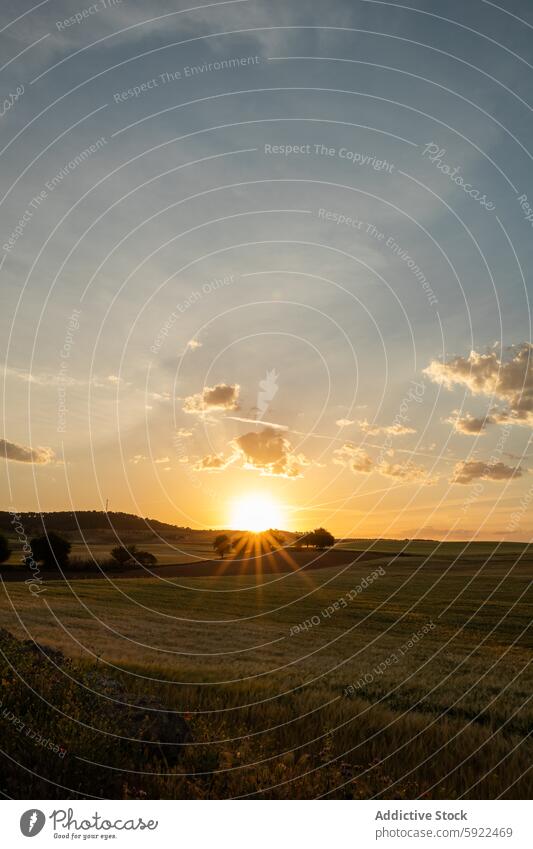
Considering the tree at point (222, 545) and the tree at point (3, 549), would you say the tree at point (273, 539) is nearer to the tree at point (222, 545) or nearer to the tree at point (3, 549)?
the tree at point (222, 545)

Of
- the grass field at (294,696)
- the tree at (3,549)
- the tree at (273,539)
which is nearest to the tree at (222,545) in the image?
the tree at (273,539)

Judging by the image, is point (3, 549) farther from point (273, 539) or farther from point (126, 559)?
point (273, 539)

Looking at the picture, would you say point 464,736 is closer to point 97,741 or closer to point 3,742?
point 97,741

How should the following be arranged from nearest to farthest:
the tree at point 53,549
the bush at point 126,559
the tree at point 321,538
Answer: the tree at point 53,549 → the bush at point 126,559 → the tree at point 321,538

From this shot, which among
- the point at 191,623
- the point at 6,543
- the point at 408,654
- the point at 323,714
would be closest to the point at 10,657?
the point at 323,714

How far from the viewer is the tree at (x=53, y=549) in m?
83.7
